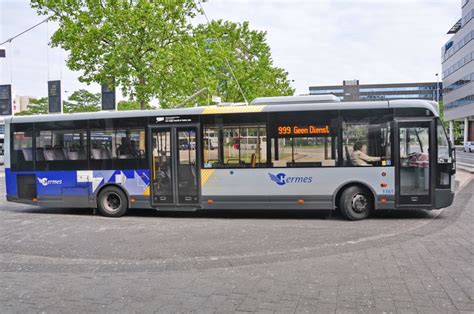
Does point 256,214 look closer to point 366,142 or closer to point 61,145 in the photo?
point 366,142

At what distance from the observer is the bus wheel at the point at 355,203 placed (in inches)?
401

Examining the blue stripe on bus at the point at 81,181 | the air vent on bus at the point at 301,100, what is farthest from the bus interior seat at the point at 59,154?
the air vent on bus at the point at 301,100

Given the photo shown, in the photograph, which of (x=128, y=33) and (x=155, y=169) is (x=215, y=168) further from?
(x=128, y=33)

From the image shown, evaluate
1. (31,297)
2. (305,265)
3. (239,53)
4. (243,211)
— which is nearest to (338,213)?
(243,211)

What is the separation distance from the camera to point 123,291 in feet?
17.7

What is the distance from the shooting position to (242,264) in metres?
6.55

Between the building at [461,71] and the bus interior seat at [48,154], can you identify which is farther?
the building at [461,71]

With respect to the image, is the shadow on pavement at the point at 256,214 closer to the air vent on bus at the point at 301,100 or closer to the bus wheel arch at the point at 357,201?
the bus wheel arch at the point at 357,201

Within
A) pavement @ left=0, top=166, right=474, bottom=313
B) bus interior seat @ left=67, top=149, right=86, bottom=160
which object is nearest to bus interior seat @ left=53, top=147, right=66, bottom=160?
bus interior seat @ left=67, top=149, right=86, bottom=160

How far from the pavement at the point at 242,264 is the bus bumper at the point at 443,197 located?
363mm

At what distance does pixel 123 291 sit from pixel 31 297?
1.04 metres

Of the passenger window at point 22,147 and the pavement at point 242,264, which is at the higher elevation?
the passenger window at point 22,147

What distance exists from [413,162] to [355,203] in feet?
5.20

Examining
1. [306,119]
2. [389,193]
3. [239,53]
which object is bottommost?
[389,193]
